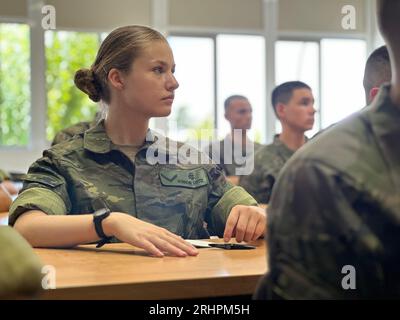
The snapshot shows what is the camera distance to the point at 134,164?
183cm

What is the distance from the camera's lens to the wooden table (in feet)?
3.31

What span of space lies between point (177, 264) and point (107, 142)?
0.72m

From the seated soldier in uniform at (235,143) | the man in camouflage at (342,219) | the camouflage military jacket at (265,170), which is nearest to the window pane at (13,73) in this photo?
the seated soldier in uniform at (235,143)

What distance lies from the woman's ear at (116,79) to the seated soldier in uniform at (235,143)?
10.1 feet

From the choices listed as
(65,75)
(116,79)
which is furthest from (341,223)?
(65,75)

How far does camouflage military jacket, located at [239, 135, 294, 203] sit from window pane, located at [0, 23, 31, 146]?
419cm

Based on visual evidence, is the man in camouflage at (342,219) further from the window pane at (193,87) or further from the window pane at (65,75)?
the window pane at (193,87)

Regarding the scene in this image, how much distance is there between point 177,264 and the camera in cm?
120

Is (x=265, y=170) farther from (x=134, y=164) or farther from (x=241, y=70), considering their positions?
(x=241, y=70)

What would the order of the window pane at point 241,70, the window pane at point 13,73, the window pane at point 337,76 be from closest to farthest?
1. the window pane at point 13,73
2. the window pane at point 241,70
3. the window pane at point 337,76

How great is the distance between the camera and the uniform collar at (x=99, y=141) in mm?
1817

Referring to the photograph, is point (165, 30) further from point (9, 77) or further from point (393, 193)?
point (393, 193)

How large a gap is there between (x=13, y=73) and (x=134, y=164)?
5.94 m

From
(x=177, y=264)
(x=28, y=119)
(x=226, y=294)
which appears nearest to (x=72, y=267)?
(x=177, y=264)
